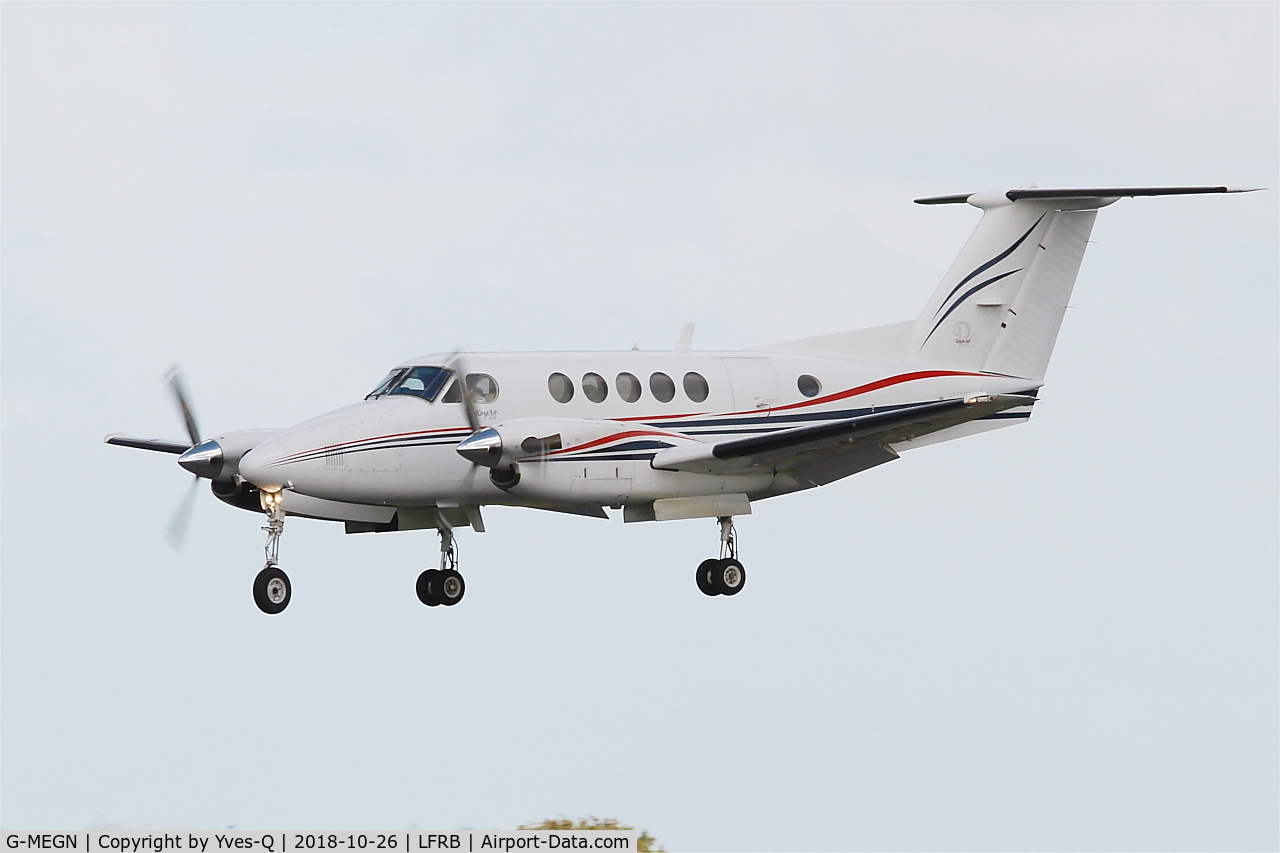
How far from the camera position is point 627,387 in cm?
2036

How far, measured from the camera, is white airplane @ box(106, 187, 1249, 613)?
19.1 meters

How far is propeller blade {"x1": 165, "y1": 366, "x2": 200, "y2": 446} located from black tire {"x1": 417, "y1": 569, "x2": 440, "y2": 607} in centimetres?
305

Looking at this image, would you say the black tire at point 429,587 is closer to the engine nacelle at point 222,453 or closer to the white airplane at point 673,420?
the white airplane at point 673,420

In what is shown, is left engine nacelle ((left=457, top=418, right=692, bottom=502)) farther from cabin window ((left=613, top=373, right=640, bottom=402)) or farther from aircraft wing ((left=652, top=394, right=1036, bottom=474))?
aircraft wing ((left=652, top=394, right=1036, bottom=474))

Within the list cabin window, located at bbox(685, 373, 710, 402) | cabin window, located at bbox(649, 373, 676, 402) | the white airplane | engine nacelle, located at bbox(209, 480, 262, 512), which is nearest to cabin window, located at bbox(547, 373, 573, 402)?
the white airplane

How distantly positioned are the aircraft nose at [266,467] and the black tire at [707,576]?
531 centimetres

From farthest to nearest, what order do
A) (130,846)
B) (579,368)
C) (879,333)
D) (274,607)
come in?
(879,333) → (579,368) → (274,607) → (130,846)

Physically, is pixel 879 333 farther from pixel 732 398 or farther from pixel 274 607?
pixel 274 607

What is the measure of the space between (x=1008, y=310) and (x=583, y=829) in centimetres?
965

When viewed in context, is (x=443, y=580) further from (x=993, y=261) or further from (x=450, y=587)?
(x=993, y=261)

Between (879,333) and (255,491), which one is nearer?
(255,491)

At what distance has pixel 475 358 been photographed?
65.4ft

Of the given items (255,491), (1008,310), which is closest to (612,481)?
(255,491)

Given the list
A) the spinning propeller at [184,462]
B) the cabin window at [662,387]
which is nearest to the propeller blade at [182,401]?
the spinning propeller at [184,462]
